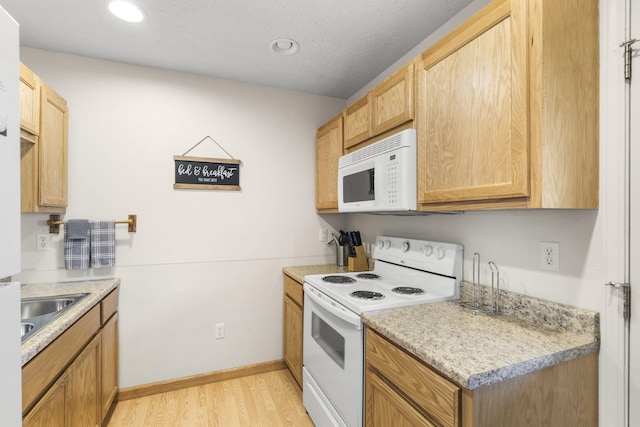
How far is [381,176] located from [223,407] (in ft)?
6.26

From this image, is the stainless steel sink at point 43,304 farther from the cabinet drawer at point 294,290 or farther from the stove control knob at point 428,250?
the stove control knob at point 428,250

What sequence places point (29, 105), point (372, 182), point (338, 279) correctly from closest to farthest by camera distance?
point (29, 105)
point (372, 182)
point (338, 279)

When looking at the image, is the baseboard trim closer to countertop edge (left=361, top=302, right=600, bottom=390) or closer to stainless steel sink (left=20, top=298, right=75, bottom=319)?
stainless steel sink (left=20, top=298, right=75, bottom=319)

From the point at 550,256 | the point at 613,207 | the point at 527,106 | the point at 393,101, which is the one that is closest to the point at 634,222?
the point at 613,207

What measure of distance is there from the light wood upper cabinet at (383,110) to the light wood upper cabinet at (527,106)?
12.1 inches

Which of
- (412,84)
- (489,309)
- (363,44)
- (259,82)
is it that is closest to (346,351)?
(489,309)

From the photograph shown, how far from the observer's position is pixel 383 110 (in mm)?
1812

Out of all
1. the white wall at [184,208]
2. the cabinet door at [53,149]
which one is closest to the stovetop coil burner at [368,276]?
the white wall at [184,208]

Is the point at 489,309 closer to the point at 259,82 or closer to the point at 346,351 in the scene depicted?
the point at 346,351

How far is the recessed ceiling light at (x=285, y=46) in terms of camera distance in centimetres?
194

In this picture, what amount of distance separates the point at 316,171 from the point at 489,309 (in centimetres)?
178

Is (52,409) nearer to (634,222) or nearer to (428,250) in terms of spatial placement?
(428,250)

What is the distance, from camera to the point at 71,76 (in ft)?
6.81

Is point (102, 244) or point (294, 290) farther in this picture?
point (294, 290)
